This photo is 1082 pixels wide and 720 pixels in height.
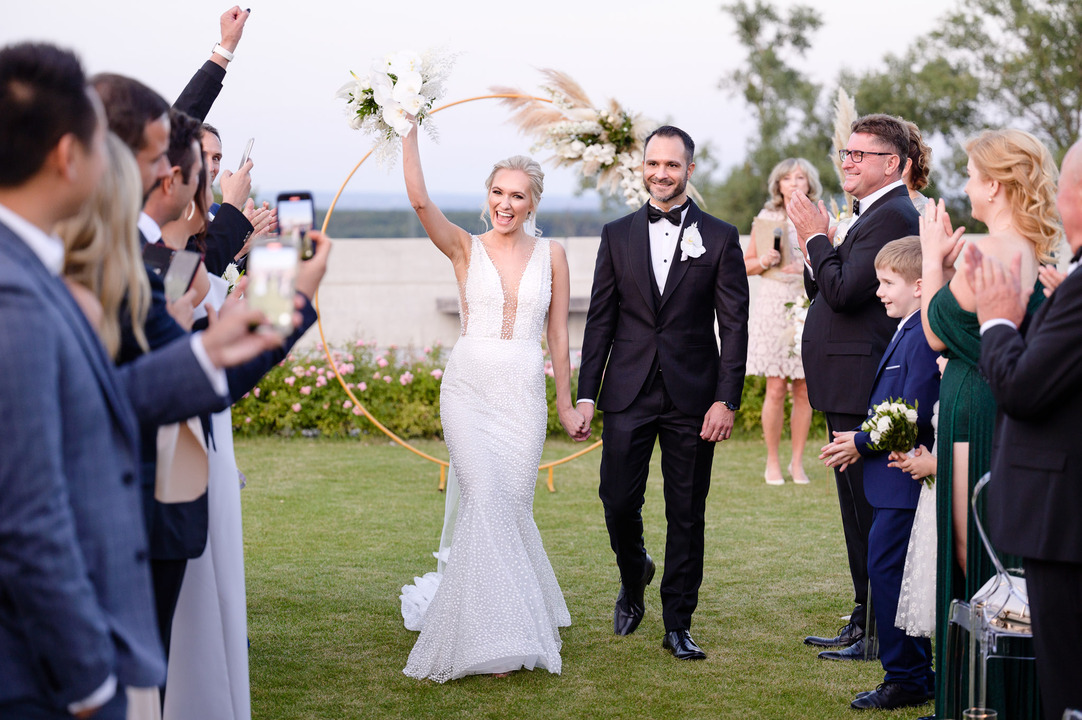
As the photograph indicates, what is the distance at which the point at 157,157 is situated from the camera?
254cm

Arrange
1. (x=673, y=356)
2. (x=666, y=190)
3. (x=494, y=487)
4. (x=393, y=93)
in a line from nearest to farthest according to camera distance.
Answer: (x=393, y=93)
(x=494, y=487)
(x=673, y=356)
(x=666, y=190)

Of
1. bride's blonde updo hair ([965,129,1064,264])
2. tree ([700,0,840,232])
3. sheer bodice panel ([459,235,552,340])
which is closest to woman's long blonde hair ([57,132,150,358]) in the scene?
bride's blonde updo hair ([965,129,1064,264])

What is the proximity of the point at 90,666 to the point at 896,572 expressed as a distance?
11.2 feet

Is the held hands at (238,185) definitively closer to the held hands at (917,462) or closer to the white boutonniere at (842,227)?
the held hands at (917,462)

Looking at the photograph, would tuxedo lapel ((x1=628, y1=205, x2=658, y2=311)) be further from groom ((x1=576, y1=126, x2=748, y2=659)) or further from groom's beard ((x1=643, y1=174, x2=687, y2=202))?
groom's beard ((x1=643, y1=174, x2=687, y2=202))

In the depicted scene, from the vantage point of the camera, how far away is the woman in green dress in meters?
3.64

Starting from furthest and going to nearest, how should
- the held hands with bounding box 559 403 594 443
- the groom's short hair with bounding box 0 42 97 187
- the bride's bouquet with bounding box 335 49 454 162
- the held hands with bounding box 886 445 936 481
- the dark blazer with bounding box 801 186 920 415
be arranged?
the held hands with bounding box 559 403 594 443, the dark blazer with bounding box 801 186 920 415, the bride's bouquet with bounding box 335 49 454 162, the held hands with bounding box 886 445 936 481, the groom's short hair with bounding box 0 42 97 187

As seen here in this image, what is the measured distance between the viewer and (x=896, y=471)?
4371 mm

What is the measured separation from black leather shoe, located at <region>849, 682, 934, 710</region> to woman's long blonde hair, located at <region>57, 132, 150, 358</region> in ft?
11.3

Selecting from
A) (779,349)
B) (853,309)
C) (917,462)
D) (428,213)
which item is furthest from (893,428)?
(779,349)

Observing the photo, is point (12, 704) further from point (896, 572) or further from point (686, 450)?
point (686, 450)

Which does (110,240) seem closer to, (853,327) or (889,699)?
(889,699)

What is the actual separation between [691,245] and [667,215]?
0.23 meters

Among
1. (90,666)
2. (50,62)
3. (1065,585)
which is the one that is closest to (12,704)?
(90,666)
